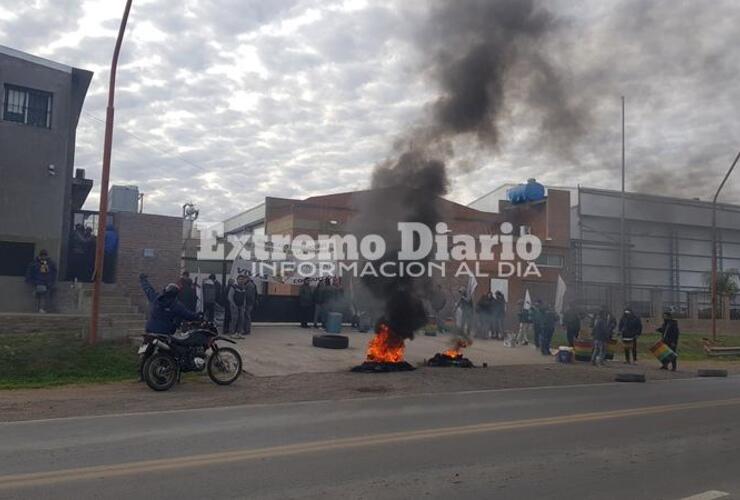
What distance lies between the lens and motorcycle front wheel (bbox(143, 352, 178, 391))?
11133mm

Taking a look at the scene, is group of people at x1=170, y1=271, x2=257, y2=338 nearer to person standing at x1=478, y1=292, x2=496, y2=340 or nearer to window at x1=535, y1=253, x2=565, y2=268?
person standing at x1=478, y1=292, x2=496, y2=340

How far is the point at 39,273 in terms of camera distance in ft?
55.3

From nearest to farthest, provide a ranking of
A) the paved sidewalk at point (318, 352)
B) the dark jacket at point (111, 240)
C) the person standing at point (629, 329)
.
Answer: the paved sidewalk at point (318, 352)
the person standing at point (629, 329)
the dark jacket at point (111, 240)

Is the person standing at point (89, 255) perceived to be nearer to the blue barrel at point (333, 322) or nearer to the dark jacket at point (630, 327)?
the blue barrel at point (333, 322)

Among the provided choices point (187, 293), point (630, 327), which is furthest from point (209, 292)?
point (630, 327)

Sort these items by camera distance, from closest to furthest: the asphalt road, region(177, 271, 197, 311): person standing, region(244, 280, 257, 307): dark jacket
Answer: the asphalt road, region(177, 271, 197, 311): person standing, region(244, 280, 257, 307): dark jacket

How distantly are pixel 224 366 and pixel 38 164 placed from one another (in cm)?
1048

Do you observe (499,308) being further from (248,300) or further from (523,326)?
(248,300)

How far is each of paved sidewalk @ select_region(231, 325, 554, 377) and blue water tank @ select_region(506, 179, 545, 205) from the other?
57.9 feet

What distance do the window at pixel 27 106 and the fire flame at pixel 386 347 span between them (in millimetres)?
11529

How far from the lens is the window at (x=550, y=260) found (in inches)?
1464

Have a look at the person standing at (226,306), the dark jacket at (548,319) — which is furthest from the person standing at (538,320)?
the person standing at (226,306)

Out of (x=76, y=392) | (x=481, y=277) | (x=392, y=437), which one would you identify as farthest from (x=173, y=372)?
(x=481, y=277)

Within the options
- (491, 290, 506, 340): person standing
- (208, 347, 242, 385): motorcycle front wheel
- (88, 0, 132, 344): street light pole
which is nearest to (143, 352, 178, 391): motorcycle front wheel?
(208, 347, 242, 385): motorcycle front wheel
